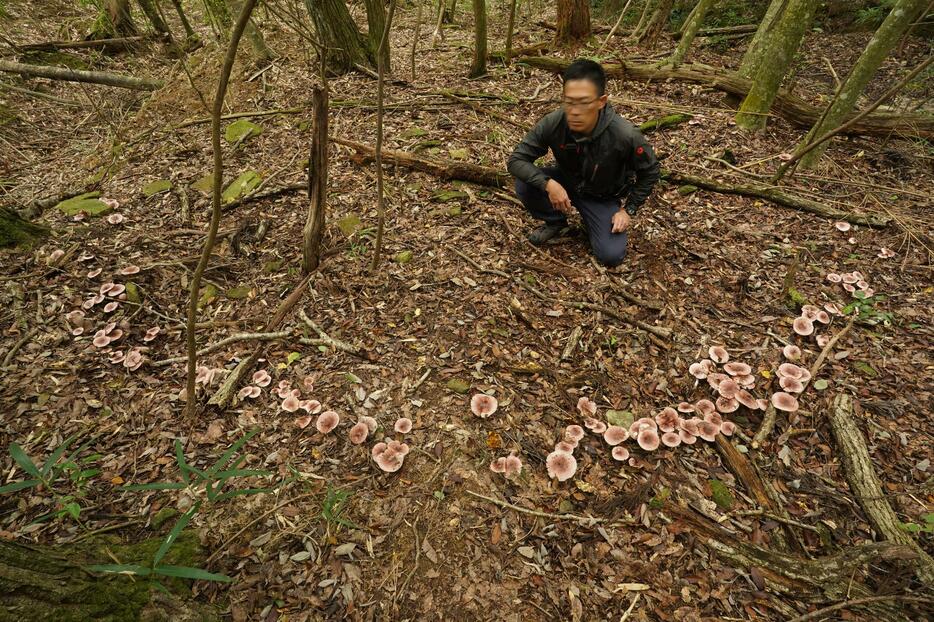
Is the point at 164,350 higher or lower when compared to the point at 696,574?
higher

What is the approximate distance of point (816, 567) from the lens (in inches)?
89.3

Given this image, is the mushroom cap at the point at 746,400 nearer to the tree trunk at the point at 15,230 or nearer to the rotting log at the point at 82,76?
the tree trunk at the point at 15,230

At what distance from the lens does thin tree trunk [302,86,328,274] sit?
3484 millimetres

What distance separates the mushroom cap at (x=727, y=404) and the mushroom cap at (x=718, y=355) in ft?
1.14

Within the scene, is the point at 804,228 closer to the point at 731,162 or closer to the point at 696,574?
the point at 731,162

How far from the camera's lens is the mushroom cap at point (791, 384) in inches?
119

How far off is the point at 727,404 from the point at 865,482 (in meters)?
0.84

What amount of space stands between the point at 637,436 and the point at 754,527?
80 cm

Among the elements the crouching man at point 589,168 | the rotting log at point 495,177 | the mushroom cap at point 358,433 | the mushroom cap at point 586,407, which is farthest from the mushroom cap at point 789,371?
the mushroom cap at point 358,433

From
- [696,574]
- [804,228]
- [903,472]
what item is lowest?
[696,574]

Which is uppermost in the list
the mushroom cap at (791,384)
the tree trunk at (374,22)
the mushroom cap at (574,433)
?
the tree trunk at (374,22)

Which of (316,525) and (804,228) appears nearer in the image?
(316,525)

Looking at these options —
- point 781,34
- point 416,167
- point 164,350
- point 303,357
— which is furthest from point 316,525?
point 781,34

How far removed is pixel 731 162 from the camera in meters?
5.26
